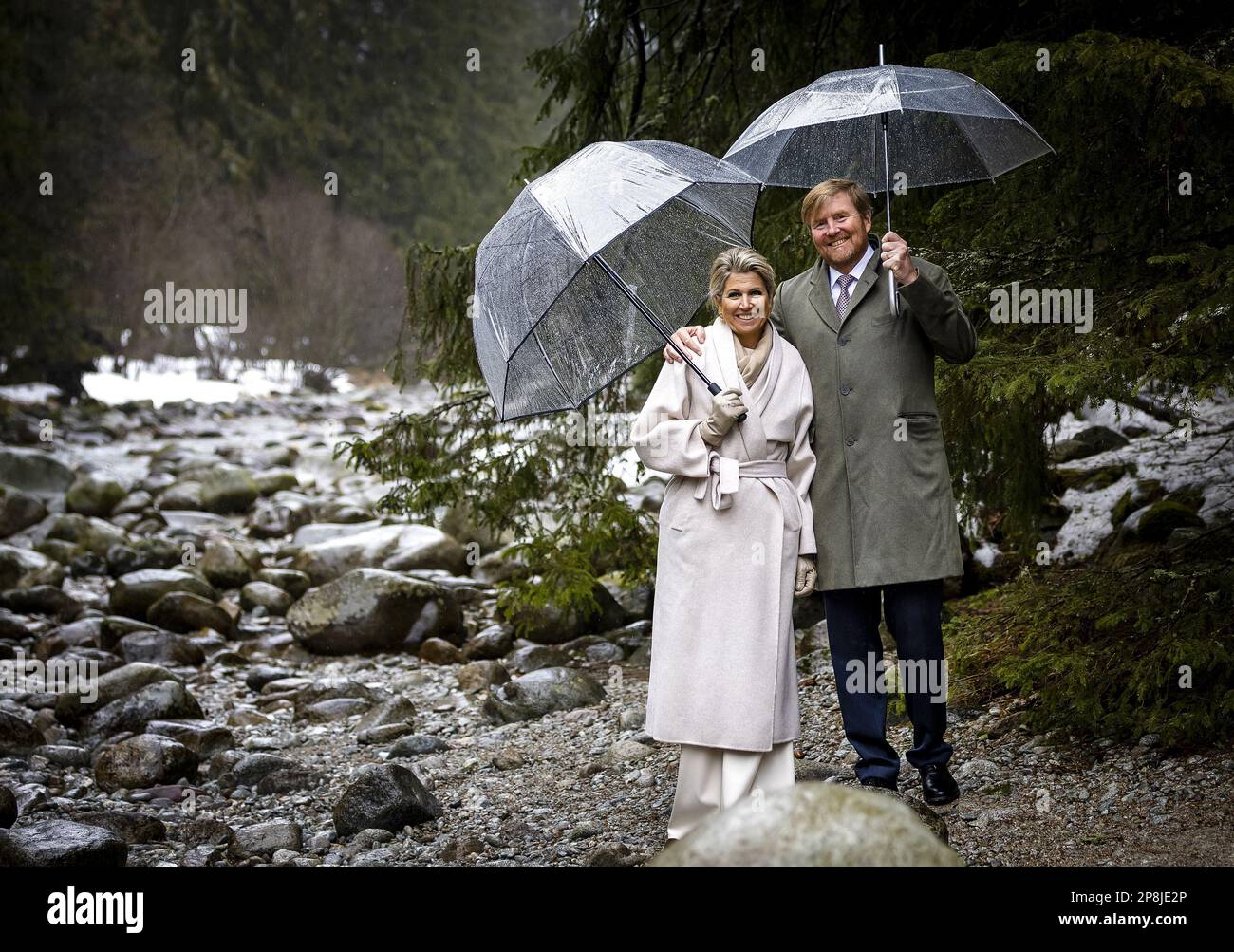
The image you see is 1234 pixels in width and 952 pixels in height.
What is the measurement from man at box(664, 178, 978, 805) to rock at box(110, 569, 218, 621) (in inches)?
286

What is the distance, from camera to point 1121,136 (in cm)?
463

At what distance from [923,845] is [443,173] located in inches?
1640

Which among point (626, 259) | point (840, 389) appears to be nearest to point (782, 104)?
point (626, 259)

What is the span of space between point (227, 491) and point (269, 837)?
10736 mm

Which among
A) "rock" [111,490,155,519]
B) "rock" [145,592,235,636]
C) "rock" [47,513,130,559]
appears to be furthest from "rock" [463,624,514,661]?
"rock" [111,490,155,519]

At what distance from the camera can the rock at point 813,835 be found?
9.41 ft

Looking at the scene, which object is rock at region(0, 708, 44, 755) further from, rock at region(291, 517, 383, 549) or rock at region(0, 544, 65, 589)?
rock at region(291, 517, 383, 549)

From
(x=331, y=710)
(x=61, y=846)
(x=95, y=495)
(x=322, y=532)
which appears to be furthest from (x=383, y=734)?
(x=95, y=495)

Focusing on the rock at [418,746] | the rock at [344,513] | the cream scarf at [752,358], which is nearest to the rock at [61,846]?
the rock at [418,746]

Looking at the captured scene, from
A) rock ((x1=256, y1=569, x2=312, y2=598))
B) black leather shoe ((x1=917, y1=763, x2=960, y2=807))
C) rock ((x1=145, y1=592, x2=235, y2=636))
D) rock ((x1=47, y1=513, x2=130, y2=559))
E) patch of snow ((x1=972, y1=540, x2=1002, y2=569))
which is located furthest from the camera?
rock ((x1=47, y1=513, x2=130, y2=559))

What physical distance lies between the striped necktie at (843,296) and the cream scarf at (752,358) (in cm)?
35

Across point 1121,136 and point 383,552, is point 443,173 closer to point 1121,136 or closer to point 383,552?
point 383,552

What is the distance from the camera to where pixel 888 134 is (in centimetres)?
465

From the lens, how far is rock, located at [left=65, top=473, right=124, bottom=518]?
14.9 m
